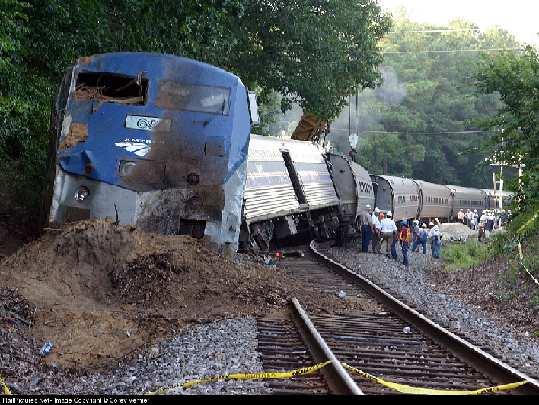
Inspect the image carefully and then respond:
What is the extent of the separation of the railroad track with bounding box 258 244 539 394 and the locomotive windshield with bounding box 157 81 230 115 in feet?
11.7

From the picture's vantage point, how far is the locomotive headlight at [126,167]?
35.7 feet

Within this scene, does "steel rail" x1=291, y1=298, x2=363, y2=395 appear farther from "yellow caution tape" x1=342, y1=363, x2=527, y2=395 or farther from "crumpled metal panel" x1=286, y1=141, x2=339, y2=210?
"crumpled metal panel" x1=286, y1=141, x2=339, y2=210

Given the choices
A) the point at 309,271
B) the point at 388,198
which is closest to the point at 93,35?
the point at 309,271

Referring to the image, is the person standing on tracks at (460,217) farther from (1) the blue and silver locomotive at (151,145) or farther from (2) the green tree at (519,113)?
(1) the blue and silver locomotive at (151,145)

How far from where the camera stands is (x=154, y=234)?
409 inches

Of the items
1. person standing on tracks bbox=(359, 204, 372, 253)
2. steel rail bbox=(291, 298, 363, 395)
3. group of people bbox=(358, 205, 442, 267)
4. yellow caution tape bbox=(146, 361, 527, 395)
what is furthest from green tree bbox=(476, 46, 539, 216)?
yellow caution tape bbox=(146, 361, 527, 395)

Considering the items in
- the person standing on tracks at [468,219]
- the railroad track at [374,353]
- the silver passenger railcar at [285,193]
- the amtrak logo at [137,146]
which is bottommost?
the person standing on tracks at [468,219]

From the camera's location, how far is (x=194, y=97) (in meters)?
11.9

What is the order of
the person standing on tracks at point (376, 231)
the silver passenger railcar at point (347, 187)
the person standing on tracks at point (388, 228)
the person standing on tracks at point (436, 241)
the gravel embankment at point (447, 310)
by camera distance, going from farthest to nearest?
the silver passenger railcar at point (347, 187) → the person standing on tracks at point (436, 241) → the person standing on tracks at point (376, 231) → the person standing on tracks at point (388, 228) → the gravel embankment at point (447, 310)

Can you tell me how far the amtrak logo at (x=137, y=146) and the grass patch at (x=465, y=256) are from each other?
37.1 feet

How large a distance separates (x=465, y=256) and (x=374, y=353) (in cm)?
1523

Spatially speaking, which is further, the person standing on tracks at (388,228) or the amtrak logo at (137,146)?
the person standing on tracks at (388,228)

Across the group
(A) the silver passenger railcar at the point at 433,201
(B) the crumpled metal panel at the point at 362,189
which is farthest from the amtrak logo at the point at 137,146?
(A) the silver passenger railcar at the point at 433,201

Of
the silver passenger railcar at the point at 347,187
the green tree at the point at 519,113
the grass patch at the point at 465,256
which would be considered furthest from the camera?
the silver passenger railcar at the point at 347,187
